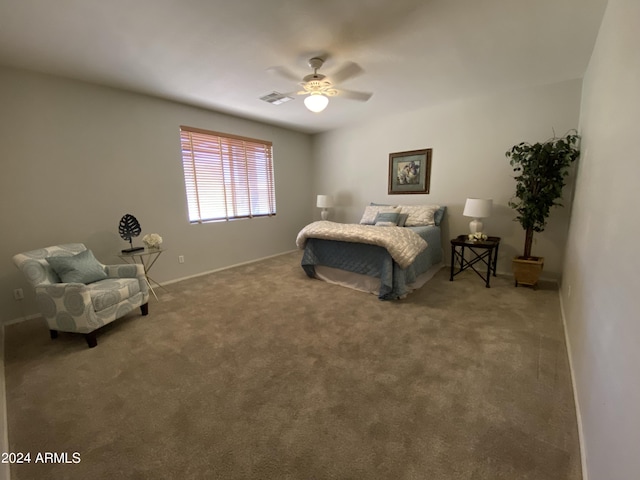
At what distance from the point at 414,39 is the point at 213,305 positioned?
3.29m

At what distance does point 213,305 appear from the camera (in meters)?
3.05

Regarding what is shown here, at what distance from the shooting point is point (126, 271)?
110 inches

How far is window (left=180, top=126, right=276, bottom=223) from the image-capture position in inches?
159

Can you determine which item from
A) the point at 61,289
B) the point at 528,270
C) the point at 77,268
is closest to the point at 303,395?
the point at 61,289

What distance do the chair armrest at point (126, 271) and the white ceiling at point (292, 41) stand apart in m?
2.01

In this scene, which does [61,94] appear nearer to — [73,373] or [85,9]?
[85,9]

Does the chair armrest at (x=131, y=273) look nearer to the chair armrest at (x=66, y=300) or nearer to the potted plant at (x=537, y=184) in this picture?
the chair armrest at (x=66, y=300)

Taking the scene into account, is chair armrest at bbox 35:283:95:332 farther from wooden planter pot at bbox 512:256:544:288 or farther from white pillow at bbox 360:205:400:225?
wooden planter pot at bbox 512:256:544:288

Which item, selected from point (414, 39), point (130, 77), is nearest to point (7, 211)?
point (130, 77)

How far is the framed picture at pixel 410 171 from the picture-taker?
4402mm

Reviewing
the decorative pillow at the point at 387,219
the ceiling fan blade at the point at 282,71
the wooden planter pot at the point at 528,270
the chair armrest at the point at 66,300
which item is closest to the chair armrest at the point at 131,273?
the chair armrest at the point at 66,300

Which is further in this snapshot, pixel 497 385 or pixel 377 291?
pixel 377 291

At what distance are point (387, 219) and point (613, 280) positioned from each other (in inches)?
122

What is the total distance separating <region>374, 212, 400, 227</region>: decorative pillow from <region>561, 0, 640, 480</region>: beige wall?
7.64ft
